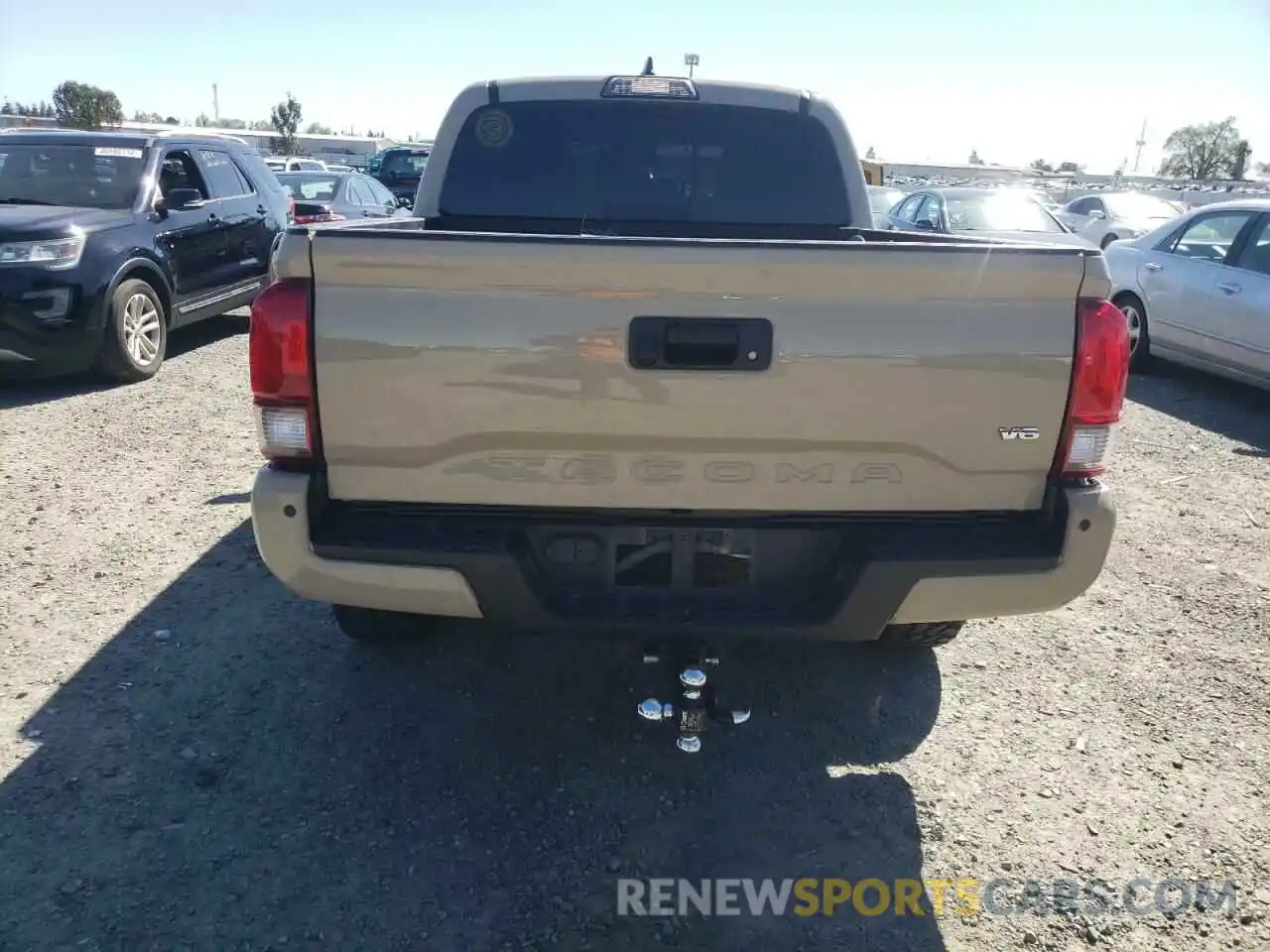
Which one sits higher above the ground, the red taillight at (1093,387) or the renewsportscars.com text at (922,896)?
the red taillight at (1093,387)

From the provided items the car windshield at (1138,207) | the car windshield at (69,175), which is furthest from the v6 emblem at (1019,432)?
the car windshield at (1138,207)

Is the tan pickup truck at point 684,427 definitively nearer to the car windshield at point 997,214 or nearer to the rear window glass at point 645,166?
the rear window glass at point 645,166

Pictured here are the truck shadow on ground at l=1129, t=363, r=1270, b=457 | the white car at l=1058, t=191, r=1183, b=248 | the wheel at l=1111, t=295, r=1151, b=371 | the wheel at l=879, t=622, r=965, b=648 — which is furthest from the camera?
the white car at l=1058, t=191, r=1183, b=248

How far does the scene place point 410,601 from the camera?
99.4 inches

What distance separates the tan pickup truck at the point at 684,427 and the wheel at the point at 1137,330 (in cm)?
724

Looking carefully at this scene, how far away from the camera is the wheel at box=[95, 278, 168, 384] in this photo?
715 centimetres

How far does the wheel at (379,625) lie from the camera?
11.2ft

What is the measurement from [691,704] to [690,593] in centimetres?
33

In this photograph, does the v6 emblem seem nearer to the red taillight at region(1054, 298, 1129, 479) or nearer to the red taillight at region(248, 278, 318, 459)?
the red taillight at region(1054, 298, 1129, 479)

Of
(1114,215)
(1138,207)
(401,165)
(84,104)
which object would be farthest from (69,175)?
(84,104)

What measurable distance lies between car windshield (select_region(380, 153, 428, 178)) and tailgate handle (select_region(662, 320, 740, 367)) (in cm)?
2079

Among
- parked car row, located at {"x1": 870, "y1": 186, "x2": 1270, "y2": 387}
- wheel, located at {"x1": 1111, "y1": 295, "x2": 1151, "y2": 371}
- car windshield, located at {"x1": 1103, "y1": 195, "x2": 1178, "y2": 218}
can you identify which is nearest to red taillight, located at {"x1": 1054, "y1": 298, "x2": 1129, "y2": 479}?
parked car row, located at {"x1": 870, "y1": 186, "x2": 1270, "y2": 387}

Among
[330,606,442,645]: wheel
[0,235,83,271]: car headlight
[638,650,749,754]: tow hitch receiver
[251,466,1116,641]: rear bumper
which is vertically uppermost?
[0,235,83,271]: car headlight

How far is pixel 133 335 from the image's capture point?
24.3 feet
